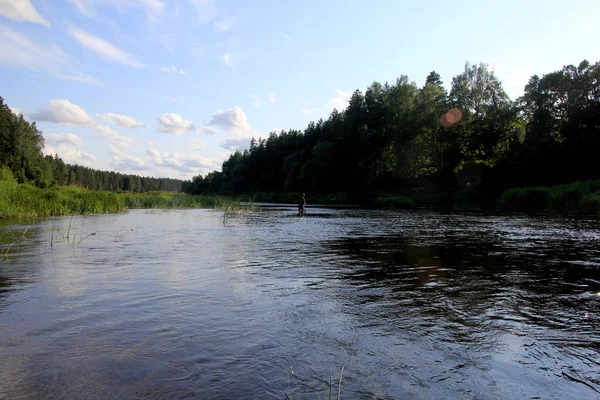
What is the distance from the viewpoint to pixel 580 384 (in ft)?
15.8

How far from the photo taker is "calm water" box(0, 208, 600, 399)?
4750 millimetres

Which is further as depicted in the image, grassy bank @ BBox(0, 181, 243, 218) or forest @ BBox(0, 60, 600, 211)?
forest @ BBox(0, 60, 600, 211)

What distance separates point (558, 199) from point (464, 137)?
106 feet

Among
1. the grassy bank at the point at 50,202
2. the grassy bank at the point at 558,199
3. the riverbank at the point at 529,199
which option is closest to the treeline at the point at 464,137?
the riverbank at the point at 529,199

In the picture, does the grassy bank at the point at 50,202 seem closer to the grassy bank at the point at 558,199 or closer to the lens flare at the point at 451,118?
the grassy bank at the point at 558,199

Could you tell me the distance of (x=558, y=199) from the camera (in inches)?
1606

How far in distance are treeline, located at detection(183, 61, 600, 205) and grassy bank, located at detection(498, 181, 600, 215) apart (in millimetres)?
13136

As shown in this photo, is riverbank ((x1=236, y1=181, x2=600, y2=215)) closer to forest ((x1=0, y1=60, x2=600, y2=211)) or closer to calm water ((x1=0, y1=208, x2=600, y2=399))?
forest ((x1=0, y1=60, x2=600, y2=211))

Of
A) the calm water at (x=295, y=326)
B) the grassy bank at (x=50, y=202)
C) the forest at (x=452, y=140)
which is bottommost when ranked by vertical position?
the calm water at (x=295, y=326)

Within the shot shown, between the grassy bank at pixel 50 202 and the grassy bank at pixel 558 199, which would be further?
the grassy bank at pixel 558 199

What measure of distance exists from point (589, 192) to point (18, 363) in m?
45.3

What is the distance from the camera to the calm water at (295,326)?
475 cm

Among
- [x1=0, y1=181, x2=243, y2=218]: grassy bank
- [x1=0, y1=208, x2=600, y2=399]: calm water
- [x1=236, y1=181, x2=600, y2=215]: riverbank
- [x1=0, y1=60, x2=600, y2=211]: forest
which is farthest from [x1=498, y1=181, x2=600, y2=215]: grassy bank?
[x1=0, y1=181, x2=243, y2=218]: grassy bank

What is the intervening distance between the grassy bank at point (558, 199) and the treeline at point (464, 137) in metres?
13.1
